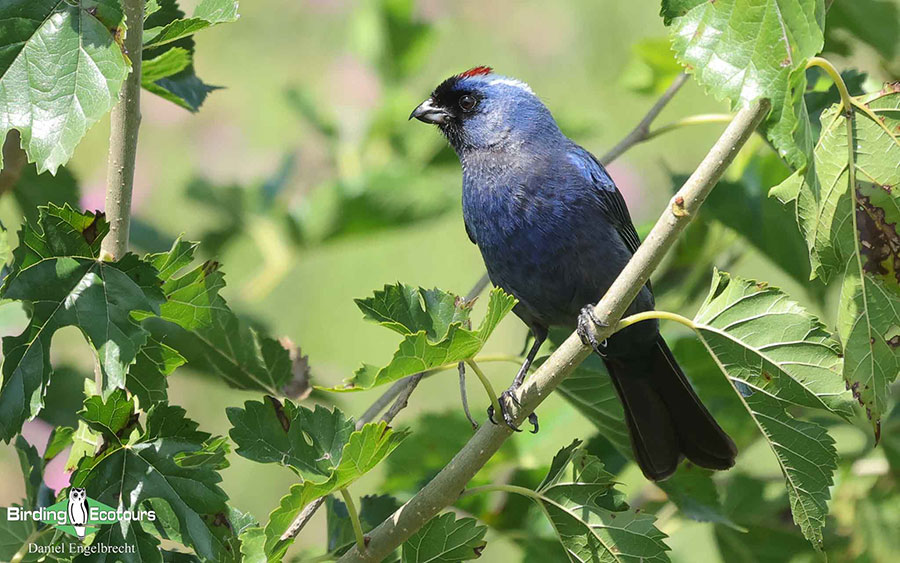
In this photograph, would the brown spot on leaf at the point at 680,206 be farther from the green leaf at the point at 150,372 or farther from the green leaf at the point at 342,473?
the green leaf at the point at 150,372

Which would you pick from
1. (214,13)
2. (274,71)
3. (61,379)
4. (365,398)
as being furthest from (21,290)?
(274,71)

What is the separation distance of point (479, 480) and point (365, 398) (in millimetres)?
2762

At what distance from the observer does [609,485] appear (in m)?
1.80

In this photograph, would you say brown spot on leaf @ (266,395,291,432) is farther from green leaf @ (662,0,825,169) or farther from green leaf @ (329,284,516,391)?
green leaf @ (662,0,825,169)

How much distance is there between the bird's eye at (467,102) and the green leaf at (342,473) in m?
1.96

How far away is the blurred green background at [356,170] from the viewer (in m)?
3.01

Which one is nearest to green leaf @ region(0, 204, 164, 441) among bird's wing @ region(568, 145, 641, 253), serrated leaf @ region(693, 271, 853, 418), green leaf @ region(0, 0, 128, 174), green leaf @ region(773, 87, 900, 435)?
green leaf @ region(0, 0, 128, 174)

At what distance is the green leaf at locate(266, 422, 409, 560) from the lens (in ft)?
4.88

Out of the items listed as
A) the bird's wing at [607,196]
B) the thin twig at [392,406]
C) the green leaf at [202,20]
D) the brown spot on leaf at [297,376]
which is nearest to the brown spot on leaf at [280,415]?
the thin twig at [392,406]

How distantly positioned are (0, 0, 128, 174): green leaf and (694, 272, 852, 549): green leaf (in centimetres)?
111

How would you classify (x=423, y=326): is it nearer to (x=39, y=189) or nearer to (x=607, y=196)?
(x=39, y=189)

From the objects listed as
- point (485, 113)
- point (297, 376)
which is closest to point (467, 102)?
point (485, 113)

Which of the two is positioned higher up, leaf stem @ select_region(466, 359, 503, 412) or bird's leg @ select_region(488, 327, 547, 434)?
leaf stem @ select_region(466, 359, 503, 412)

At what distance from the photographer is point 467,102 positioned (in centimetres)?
332
